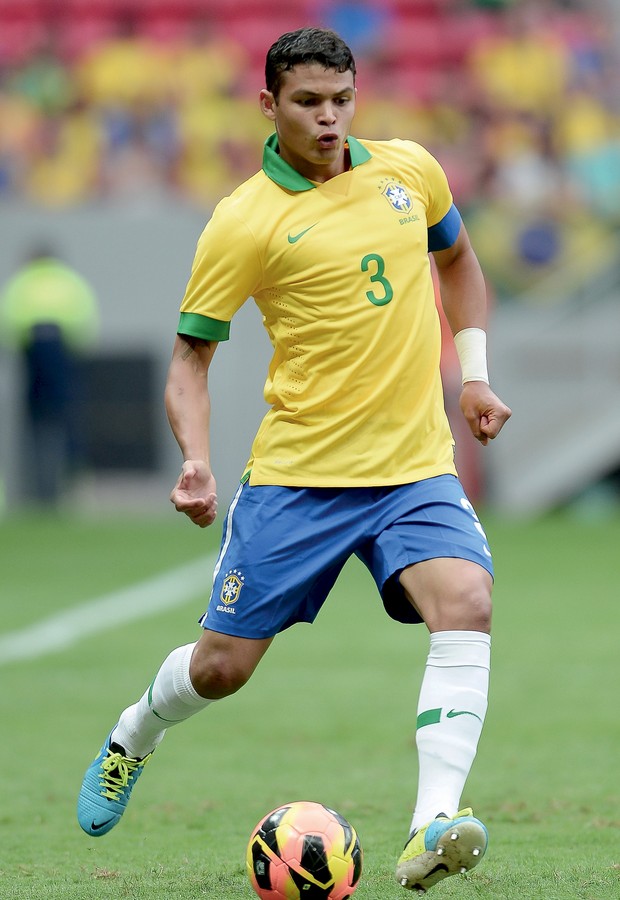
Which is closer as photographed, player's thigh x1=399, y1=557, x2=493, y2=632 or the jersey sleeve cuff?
player's thigh x1=399, y1=557, x2=493, y2=632

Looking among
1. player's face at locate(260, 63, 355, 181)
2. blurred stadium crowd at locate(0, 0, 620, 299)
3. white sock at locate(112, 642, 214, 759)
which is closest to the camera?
player's face at locate(260, 63, 355, 181)

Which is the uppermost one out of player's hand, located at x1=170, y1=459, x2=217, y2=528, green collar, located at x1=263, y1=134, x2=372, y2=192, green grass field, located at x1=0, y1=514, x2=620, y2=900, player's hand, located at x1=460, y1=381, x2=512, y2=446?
green collar, located at x1=263, y1=134, x2=372, y2=192

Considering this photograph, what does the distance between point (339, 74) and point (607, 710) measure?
3.65 meters

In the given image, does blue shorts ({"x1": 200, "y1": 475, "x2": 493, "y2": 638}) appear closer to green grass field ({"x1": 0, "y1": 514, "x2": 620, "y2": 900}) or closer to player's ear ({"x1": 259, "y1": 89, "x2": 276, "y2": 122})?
green grass field ({"x1": 0, "y1": 514, "x2": 620, "y2": 900})

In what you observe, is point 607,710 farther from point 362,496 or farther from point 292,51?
point 292,51

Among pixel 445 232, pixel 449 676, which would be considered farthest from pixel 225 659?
pixel 445 232

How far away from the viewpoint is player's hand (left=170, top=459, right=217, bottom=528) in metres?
4.27

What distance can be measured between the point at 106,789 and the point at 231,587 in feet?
2.78

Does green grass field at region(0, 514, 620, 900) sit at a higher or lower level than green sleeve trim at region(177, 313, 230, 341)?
lower

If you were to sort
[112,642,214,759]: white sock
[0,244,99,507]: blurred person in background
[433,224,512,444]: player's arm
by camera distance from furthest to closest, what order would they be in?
[0,244,99,507]: blurred person in background, [433,224,512,444]: player's arm, [112,642,214,759]: white sock

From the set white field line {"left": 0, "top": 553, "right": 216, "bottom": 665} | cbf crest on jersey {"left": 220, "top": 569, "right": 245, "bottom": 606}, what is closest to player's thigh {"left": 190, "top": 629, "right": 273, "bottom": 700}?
cbf crest on jersey {"left": 220, "top": 569, "right": 245, "bottom": 606}

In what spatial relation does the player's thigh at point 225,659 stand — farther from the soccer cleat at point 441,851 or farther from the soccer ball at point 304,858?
the soccer cleat at point 441,851

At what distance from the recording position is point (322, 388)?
4.53 meters

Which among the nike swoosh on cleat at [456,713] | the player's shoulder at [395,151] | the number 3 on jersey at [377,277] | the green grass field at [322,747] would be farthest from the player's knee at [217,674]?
the player's shoulder at [395,151]
